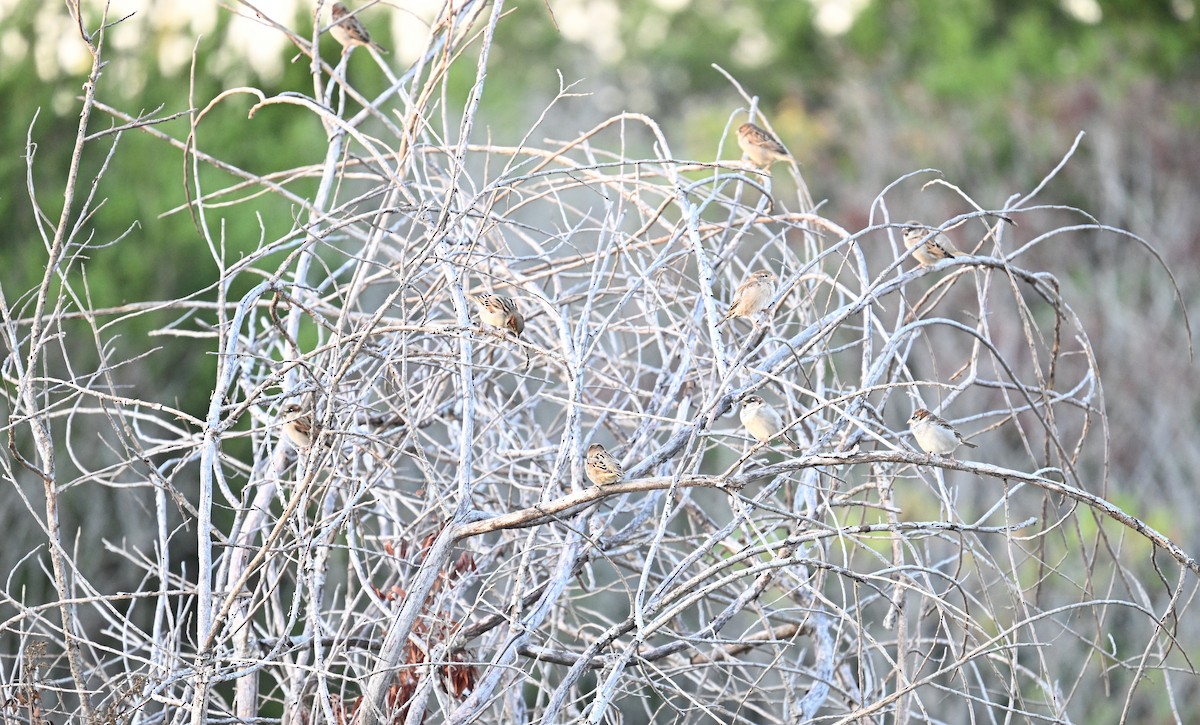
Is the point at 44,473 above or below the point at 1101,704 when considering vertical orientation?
above

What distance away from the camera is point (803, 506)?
3.81m

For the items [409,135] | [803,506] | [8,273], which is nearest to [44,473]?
[409,135]

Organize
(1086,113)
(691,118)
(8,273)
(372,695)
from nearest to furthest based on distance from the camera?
Answer: (372,695) < (8,273) < (1086,113) < (691,118)

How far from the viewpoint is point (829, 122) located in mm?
16422

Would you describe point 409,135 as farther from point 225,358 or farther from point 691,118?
point 691,118

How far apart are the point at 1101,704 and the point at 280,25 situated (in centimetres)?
902

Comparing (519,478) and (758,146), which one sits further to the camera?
(758,146)

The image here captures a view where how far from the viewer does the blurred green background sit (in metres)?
9.23

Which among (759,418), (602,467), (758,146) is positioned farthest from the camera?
(758,146)

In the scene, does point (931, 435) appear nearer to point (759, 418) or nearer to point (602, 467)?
point (759, 418)

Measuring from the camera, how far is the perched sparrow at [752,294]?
12.8ft

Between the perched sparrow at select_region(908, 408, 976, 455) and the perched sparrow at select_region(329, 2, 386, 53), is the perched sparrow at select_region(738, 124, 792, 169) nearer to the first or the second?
the perched sparrow at select_region(908, 408, 976, 455)

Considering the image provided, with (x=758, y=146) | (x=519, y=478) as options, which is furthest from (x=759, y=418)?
(x=758, y=146)

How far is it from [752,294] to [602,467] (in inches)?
37.6
